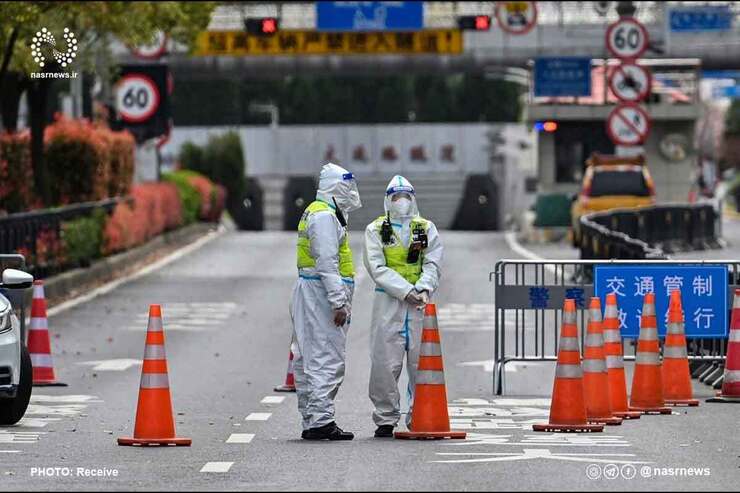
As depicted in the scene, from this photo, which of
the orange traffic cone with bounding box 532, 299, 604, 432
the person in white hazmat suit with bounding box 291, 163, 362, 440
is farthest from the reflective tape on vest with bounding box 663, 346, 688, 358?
the person in white hazmat suit with bounding box 291, 163, 362, 440

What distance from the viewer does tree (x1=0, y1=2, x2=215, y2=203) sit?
28.3 m

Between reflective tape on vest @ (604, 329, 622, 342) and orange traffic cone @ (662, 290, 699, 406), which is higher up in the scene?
reflective tape on vest @ (604, 329, 622, 342)

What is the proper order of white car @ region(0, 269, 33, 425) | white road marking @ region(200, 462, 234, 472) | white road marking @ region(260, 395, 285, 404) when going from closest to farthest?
white road marking @ region(200, 462, 234, 472) < white car @ region(0, 269, 33, 425) < white road marking @ region(260, 395, 285, 404)

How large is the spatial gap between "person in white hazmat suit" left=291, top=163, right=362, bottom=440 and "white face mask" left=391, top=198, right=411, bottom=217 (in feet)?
0.96

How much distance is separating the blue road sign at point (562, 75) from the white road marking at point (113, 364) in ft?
109

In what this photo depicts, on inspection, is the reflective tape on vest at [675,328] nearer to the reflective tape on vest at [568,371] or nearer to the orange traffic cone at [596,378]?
the orange traffic cone at [596,378]

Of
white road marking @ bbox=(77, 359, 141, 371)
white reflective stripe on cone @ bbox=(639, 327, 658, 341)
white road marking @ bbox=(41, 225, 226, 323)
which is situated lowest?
white road marking @ bbox=(41, 225, 226, 323)

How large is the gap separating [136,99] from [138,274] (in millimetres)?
4938

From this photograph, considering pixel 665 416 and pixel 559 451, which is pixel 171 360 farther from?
pixel 559 451

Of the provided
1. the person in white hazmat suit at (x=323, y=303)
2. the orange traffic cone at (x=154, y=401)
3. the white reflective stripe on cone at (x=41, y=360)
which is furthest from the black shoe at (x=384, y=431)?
the white reflective stripe on cone at (x=41, y=360)

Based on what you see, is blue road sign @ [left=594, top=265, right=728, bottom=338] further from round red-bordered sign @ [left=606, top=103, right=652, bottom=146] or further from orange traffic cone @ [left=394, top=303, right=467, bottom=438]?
round red-bordered sign @ [left=606, top=103, right=652, bottom=146]

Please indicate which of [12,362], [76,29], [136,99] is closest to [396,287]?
[12,362]

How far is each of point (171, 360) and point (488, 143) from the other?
2624 inches
